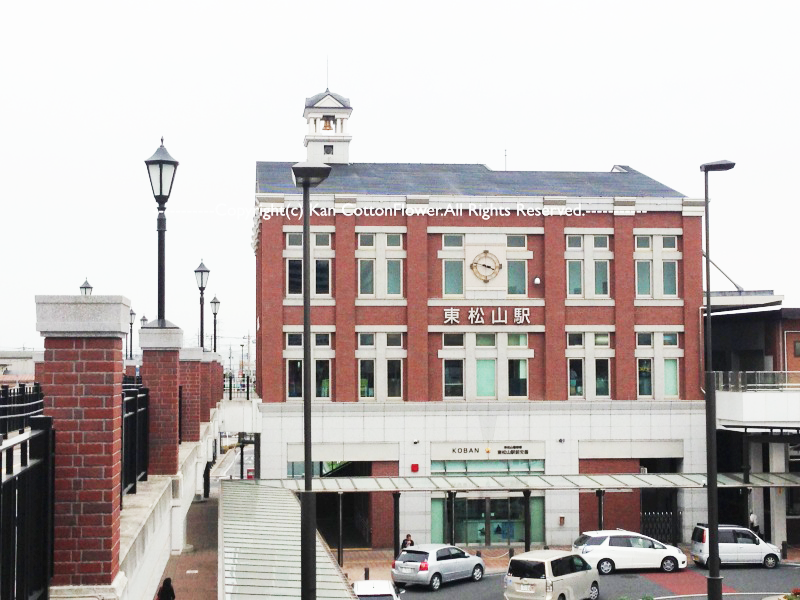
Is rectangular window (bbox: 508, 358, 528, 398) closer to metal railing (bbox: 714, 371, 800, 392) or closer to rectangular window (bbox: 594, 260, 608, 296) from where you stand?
rectangular window (bbox: 594, 260, 608, 296)

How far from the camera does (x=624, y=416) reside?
141 ft

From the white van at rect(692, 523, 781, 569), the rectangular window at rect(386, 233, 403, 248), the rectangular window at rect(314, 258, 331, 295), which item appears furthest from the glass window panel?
the white van at rect(692, 523, 781, 569)

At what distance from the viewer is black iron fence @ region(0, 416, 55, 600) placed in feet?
21.0

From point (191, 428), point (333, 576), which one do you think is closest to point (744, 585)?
point (191, 428)

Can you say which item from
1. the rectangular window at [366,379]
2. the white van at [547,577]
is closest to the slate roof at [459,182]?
the rectangular window at [366,379]

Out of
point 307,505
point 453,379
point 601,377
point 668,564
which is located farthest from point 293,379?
point 307,505

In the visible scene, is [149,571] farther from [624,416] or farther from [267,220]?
[624,416]

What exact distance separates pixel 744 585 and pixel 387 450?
15.1 meters

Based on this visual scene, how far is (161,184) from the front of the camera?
627 inches

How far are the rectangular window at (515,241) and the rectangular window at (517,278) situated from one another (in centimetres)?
69

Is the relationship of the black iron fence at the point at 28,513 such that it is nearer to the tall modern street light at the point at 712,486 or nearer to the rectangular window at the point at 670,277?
the tall modern street light at the point at 712,486

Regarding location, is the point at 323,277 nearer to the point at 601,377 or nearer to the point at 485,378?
the point at 485,378

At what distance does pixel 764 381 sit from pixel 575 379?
7589mm

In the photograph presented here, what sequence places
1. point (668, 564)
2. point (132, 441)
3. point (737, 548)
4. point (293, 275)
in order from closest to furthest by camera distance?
point (132, 441) < point (668, 564) < point (737, 548) < point (293, 275)
